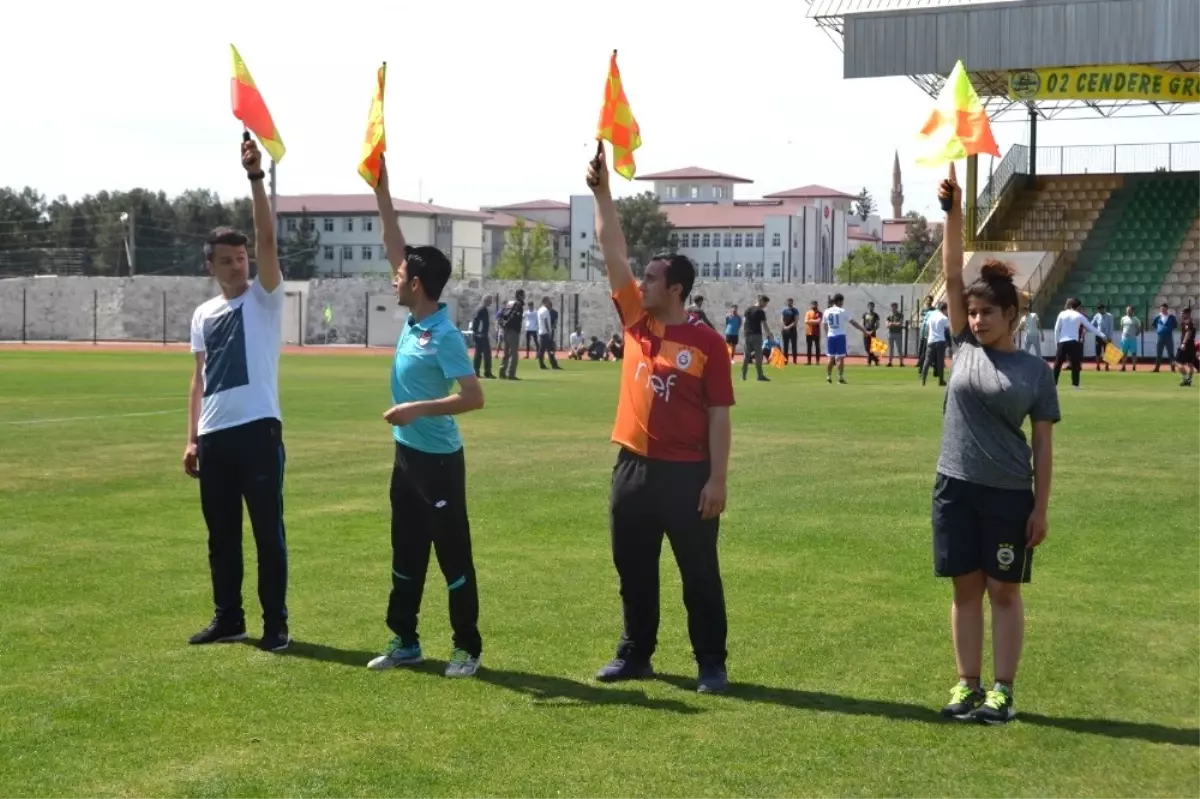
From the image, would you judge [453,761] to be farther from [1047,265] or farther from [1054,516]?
[1047,265]

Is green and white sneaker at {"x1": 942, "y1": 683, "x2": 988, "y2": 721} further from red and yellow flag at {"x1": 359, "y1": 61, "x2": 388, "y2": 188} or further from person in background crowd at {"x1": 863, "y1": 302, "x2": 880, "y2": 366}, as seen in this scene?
person in background crowd at {"x1": 863, "y1": 302, "x2": 880, "y2": 366}

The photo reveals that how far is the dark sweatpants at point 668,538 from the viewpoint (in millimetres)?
7164

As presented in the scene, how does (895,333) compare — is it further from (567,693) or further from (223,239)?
(567,693)

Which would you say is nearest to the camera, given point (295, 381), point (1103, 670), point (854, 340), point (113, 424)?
point (1103, 670)

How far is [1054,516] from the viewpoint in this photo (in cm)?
1253

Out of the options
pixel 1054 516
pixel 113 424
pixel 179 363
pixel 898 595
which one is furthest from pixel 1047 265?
pixel 898 595

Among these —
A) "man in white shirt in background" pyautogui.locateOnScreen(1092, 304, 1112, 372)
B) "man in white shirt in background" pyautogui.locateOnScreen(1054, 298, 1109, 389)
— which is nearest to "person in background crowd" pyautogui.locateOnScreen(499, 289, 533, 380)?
"man in white shirt in background" pyautogui.locateOnScreen(1054, 298, 1109, 389)

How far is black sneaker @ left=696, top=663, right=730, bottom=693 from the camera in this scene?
7020 millimetres

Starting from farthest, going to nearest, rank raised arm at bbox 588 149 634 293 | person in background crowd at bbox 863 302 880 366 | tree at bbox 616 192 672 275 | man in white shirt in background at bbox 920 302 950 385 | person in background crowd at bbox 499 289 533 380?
tree at bbox 616 192 672 275
person in background crowd at bbox 863 302 880 366
person in background crowd at bbox 499 289 533 380
man in white shirt in background at bbox 920 302 950 385
raised arm at bbox 588 149 634 293

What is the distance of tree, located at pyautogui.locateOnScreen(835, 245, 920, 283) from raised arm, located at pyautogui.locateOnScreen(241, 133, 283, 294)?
95517mm

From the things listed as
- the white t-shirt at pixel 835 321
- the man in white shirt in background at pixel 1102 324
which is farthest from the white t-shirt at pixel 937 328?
the man in white shirt in background at pixel 1102 324

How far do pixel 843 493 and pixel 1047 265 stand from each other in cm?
3879

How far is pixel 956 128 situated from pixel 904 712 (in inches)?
99.3

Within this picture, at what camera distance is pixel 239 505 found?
8.06 meters
